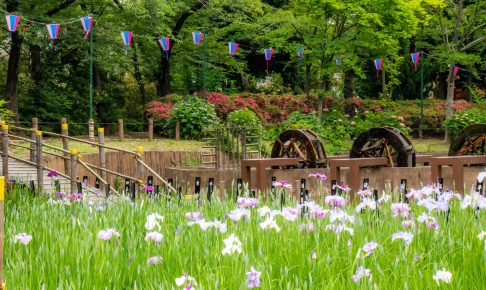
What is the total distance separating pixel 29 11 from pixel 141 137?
5533mm

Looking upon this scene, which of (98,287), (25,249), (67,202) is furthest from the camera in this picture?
(67,202)

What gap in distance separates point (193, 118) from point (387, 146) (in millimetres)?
8779

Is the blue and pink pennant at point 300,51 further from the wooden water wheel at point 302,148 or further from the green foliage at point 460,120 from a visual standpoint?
the wooden water wheel at point 302,148

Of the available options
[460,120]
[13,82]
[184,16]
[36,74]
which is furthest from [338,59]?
[36,74]

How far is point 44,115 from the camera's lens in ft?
84.0

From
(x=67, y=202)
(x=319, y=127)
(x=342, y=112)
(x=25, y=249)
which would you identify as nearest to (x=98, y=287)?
(x=25, y=249)

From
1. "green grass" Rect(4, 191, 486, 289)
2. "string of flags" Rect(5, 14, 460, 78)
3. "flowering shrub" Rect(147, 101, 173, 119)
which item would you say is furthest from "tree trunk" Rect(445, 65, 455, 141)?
"green grass" Rect(4, 191, 486, 289)

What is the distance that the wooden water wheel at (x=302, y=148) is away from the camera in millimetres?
15633

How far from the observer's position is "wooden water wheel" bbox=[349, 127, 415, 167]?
14.3 m

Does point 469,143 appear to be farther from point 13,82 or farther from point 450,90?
point 13,82

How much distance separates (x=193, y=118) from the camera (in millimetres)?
22344

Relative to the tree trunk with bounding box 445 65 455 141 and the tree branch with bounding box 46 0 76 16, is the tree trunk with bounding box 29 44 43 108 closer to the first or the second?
the tree branch with bounding box 46 0 76 16

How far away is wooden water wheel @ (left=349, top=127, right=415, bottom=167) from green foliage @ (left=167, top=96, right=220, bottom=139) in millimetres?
7523

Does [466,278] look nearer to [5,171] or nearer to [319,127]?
[5,171]
